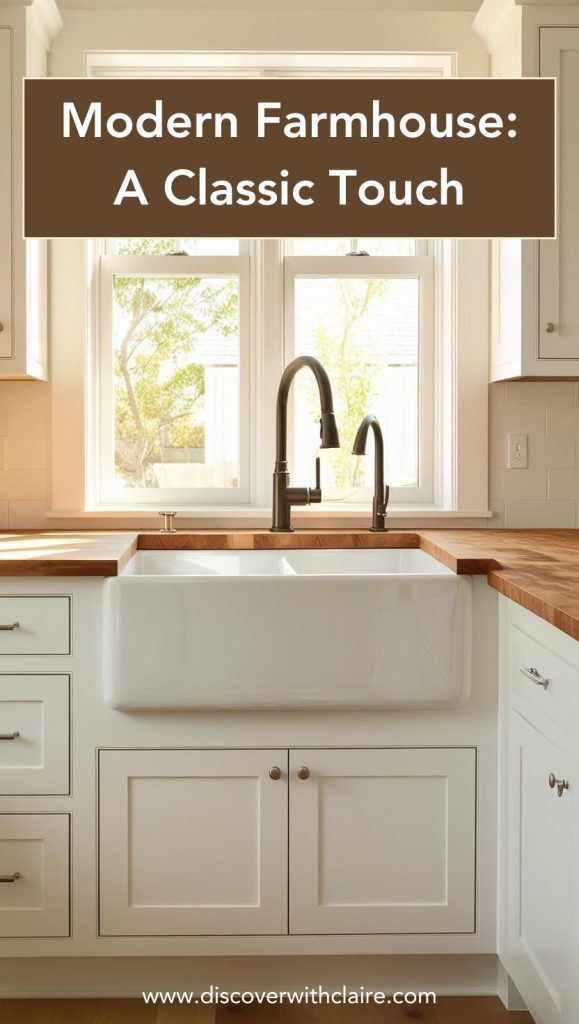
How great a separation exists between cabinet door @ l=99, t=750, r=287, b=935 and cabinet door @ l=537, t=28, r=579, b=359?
4.27ft

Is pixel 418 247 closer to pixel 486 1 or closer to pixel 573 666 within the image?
pixel 486 1

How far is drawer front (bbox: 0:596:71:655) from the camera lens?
2002 millimetres

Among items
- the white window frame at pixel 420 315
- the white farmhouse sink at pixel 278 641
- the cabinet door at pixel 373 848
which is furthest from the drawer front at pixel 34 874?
the white window frame at pixel 420 315

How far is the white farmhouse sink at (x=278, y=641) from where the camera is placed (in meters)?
1.96

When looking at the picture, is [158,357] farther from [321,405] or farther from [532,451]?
[532,451]

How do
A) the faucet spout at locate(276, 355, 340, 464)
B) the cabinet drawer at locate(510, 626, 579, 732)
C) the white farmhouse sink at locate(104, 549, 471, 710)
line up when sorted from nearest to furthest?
1. the cabinet drawer at locate(510, 626, 579, 732)
2. the white farmhouse sink at locate(104, 549, 471, 710)
3. the faucet spout at locate(276, 355, 340, 464)

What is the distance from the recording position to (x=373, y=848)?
202 cm

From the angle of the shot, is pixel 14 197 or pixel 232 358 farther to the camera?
pixel 232 358

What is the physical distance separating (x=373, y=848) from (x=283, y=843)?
19cm

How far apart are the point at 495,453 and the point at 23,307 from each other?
4.56ft

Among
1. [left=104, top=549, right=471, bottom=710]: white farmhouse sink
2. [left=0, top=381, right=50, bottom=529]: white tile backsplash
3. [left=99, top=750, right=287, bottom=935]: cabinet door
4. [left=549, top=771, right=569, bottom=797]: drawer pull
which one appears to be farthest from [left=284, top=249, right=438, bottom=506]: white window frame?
[left=549, top=771, right=569, bottom=797]: drawer pull

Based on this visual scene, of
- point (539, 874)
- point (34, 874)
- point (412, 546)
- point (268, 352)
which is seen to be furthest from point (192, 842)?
point (268, 352)

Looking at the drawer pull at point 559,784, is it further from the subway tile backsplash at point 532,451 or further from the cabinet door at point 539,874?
the subway tile backsplash at point 532,451

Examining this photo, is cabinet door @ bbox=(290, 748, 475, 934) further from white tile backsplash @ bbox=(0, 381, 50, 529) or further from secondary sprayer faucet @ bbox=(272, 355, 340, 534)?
white tile backsplash @ bbox=(0, 381, 50, 529)
